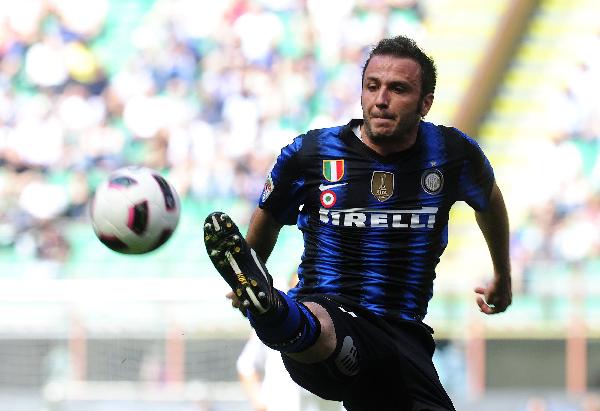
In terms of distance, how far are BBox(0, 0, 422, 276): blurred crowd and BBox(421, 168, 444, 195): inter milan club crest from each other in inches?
316

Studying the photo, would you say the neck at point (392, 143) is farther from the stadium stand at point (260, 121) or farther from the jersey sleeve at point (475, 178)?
the stadium stand at point (260, 121)

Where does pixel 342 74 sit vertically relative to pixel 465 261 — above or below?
above

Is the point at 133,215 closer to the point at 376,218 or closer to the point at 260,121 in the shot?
the point at 376,218

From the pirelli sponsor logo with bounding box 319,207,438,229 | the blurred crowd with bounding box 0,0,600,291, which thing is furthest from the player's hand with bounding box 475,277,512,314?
the blurred crowd with bounding box 0,0,600,291

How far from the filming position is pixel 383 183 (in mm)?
4352

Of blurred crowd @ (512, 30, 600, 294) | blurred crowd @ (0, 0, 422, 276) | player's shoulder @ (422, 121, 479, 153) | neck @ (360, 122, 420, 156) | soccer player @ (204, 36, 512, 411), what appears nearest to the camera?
soccer player @ (204, 36, 512, 411)

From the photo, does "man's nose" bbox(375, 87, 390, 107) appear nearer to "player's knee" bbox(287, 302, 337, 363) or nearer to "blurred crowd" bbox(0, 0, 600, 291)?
"player's knee" bbox(287, 302, 337, 363)

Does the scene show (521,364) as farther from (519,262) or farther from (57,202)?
(57,202)

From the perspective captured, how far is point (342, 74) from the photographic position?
43.5 ft

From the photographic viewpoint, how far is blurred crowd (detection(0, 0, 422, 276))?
42.2 feet

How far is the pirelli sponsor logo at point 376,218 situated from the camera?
4.32 m

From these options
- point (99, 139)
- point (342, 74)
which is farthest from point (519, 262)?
point (99, 139)

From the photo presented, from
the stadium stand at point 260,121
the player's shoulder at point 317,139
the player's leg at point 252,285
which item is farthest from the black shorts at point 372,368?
the stadium stand at point 260,121

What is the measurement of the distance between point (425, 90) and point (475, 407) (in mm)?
5994
